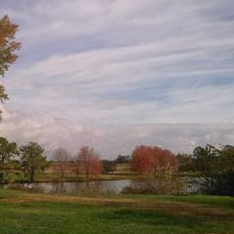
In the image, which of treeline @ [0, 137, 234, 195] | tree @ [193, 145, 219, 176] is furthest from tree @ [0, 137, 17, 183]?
tree @ [193, 145, 219, 176]

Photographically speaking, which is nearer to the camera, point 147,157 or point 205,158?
point 205,158

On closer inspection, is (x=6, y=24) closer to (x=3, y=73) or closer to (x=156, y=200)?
(x=3, y=73)

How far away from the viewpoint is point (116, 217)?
20078 millimetres

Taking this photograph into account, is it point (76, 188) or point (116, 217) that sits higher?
point (76, 188)

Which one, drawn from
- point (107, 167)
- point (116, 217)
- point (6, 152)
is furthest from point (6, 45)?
point (107, 167)

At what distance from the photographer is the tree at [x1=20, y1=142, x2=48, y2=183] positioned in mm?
78625

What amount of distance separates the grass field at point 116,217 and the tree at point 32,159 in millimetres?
50822

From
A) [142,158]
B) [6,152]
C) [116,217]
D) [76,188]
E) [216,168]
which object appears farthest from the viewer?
[142,158]

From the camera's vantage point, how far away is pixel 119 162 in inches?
4850

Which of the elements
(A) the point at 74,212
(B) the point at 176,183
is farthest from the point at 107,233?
(B) the point at 176,183

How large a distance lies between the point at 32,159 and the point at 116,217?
60.9 metres

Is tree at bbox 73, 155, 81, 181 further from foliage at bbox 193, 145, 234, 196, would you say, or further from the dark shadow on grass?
the dark shadow on grass

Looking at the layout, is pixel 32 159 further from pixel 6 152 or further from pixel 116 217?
pixel 116 217

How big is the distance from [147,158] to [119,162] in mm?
36652
